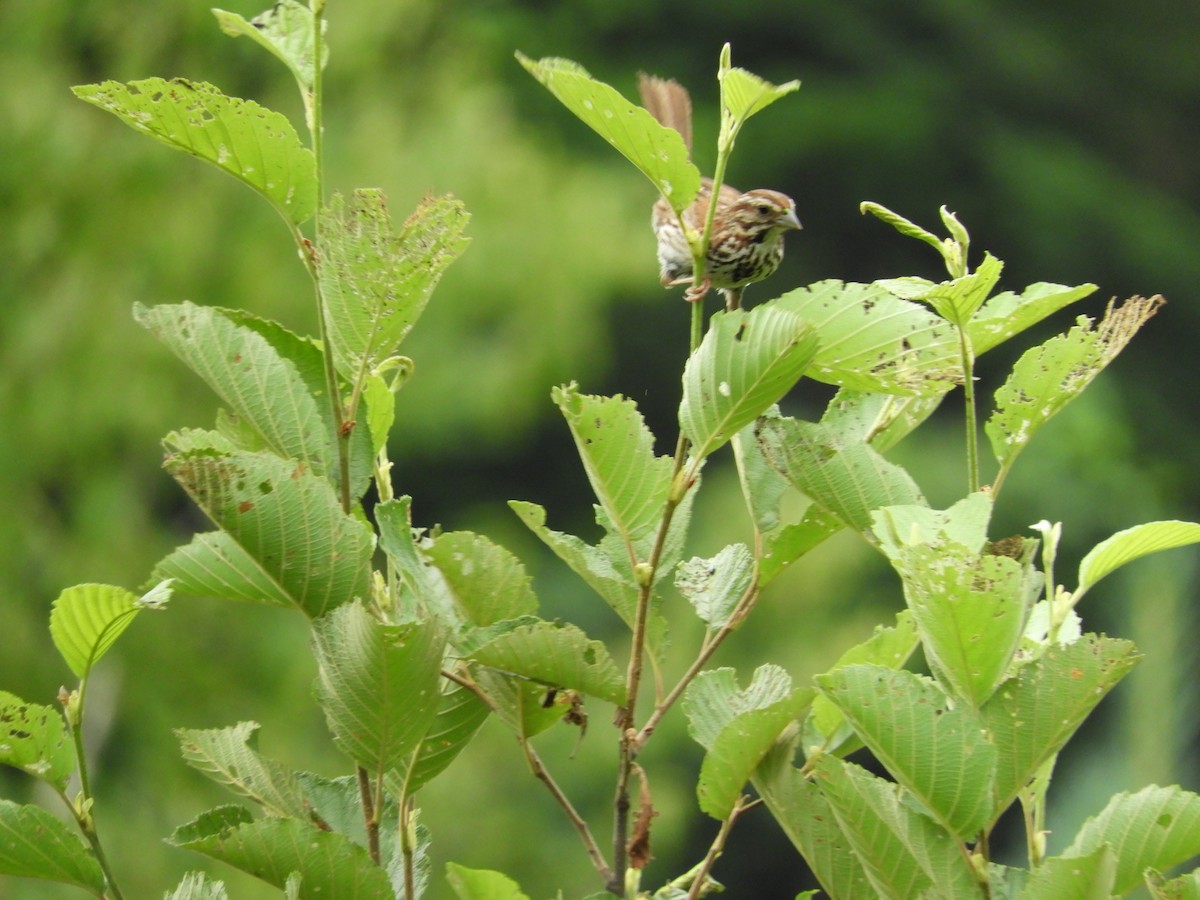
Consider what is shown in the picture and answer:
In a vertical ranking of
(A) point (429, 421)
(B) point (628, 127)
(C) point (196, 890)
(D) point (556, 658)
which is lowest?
(A) point (429, 421)

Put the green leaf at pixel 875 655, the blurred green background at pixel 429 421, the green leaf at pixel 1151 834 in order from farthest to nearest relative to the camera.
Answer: the blurred green background at pixel 429 421 → the green leaf at pixel 875 655 → the green leaf at pixel 1151 834

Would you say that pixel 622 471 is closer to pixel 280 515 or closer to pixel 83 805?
pixel 280 515

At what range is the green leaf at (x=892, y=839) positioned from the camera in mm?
656

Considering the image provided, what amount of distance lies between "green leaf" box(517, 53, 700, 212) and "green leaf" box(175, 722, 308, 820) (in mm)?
353

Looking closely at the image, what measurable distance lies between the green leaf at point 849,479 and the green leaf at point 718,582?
0.09m

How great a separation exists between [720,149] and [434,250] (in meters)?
0.15

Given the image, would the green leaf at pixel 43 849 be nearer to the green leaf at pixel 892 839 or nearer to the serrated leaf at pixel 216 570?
the serrated leaf at pixel 216 570

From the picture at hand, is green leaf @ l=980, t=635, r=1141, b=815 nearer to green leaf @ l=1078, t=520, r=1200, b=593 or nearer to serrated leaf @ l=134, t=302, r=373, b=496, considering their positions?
green leaf @ l=1078, t=520, r=1200, b=593

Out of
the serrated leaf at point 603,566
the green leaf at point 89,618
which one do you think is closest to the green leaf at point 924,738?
the serrated leaf at point 603,566

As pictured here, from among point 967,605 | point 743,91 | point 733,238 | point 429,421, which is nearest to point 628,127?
point 743,91

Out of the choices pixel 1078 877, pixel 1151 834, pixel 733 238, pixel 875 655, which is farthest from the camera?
pixel 733 238

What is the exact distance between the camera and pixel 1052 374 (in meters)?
0.77

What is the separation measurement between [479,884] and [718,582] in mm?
234

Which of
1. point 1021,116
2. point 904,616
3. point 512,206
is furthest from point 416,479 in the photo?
point 904,616
